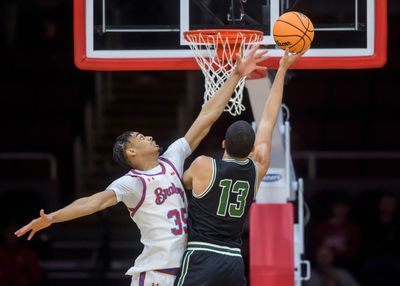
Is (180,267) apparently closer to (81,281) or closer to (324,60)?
(324,60)

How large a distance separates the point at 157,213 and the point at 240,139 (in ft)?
1.78

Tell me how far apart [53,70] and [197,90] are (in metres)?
1.71

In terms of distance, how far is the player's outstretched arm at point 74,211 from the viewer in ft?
15.4

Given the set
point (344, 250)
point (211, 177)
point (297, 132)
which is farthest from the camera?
point (297, 132)

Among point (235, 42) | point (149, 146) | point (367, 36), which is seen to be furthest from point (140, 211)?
point (367, 36)

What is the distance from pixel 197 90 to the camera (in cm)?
1227

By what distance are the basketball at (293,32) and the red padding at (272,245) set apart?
3.81 feet

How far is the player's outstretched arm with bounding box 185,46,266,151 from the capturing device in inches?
201

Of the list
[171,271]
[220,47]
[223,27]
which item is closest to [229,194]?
[171,271]

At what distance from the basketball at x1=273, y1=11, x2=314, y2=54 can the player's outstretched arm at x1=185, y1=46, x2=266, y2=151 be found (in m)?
0.14

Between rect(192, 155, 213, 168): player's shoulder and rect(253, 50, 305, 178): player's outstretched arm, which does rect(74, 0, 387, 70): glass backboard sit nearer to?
rect(253, 50, 305, 178): player's outstretched arm

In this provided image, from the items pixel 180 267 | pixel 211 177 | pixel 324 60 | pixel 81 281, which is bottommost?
pixel 81 281

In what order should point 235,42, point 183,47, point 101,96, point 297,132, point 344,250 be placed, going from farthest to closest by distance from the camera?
point 101,96 → point 297,132 → point 344,250 → point 183,47 → point 235,42

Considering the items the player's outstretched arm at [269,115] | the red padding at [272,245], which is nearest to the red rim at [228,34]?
the player's outstretched arm at [269,115]
